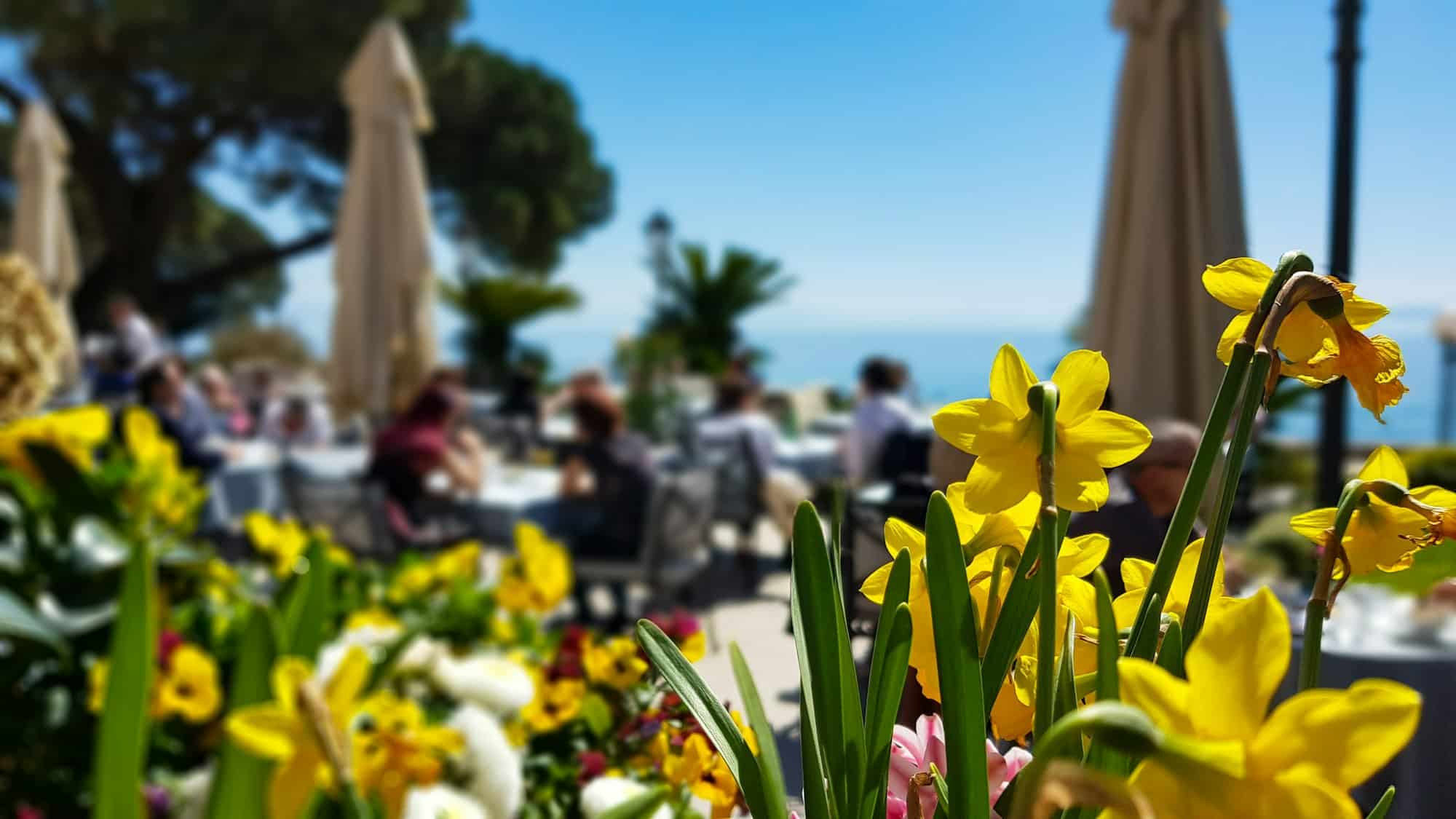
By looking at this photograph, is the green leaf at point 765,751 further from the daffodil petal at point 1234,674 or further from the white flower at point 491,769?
the white flower at point 491,769

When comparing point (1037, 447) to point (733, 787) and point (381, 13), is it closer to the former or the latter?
point (733, 787)

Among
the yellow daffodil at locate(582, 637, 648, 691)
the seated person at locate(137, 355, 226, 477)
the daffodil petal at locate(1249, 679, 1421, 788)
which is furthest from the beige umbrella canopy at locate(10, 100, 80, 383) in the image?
the daffodil petal at locate(1249, 679, 1421, 788)

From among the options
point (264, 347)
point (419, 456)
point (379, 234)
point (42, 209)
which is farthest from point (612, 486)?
point (264, 347)

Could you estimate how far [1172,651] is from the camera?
45cm

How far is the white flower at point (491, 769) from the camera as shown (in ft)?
3.22

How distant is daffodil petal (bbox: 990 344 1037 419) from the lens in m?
0.50

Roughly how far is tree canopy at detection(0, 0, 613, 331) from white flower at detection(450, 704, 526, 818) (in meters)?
20.0

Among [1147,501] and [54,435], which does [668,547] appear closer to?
[54,435]

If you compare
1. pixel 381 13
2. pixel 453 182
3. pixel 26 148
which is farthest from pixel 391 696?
pixel 453 182

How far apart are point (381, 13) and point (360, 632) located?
19974 millimetres

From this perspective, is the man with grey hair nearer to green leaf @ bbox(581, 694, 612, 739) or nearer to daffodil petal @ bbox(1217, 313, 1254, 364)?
daffodil petal @ bbox(1217, 313, 1254, 364)

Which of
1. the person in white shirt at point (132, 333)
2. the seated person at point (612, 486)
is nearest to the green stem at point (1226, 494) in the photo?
the seated person at point (612, 486)

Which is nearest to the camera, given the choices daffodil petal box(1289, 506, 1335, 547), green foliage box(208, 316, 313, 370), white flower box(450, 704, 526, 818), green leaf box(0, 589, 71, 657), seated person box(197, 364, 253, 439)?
daffodil petal box(1289, 506, 1335, 547)

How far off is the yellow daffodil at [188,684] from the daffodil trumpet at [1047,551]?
1512 mm
